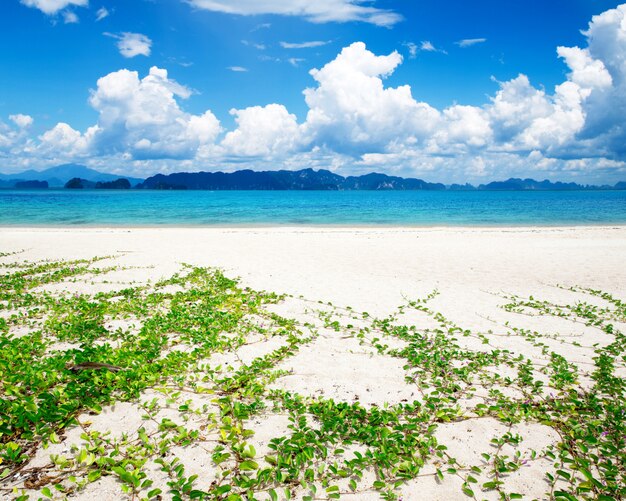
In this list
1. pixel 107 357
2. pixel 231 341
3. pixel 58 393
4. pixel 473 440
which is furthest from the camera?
pixel 231 341

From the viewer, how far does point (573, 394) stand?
6180 mm

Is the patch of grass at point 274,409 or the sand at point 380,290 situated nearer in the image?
the patch of grass at point 274,409

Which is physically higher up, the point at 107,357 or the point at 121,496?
the point at 107,357

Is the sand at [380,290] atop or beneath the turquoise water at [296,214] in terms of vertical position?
beneath

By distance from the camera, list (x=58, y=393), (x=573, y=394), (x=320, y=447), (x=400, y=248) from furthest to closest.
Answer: (x=400, y=248) → (x=573, y=394) → (x=58, y=393) → (x=320, y=447)

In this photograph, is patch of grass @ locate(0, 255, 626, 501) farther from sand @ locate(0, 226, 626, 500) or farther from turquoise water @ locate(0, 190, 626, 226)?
turquoise water @ locate(0, 190, 626, 226)

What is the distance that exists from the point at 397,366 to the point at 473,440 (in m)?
2.38

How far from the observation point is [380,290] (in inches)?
523

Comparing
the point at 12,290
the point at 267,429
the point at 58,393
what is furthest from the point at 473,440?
the point at 12,290

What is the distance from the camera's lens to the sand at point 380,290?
509 cm

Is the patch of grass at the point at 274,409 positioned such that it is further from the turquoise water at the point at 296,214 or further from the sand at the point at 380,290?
the turquoise water at the point at 296,214

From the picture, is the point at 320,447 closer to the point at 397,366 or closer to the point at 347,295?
the point at 397,366

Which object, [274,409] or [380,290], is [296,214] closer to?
[380,290]

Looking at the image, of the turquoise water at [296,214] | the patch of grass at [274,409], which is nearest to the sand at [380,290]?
the patch of grass at [274,409]
